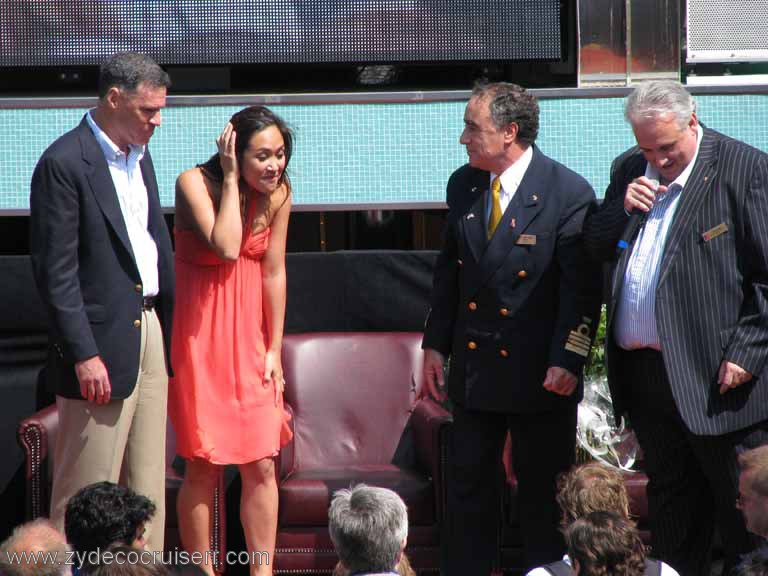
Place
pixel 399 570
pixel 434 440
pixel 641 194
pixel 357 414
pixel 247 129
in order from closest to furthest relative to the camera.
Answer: pixel 399 570
pixel 641 194
pixel 247 129
pixel 434 440
pixel 357 414

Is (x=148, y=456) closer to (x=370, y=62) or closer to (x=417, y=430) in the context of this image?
(x=417, y=430)

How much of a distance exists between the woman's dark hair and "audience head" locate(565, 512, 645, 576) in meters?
1.82

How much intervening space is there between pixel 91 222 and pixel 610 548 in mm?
1757

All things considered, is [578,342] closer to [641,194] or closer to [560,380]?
[560,380]

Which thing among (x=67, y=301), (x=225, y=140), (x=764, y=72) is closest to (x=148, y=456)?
(x=67, y=301)

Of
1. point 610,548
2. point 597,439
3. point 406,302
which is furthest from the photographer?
point 406,302

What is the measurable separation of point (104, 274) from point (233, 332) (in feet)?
1.94

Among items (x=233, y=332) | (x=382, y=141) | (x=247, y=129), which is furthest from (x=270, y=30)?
(x=233, y=332)

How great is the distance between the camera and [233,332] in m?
4.00

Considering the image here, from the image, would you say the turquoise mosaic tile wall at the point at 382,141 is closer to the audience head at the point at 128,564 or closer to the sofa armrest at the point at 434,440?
the sofa armrest at the point at 434,440

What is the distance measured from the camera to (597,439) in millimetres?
4555

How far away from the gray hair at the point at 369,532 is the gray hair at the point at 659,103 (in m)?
1.35

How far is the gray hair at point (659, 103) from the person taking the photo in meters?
3.36

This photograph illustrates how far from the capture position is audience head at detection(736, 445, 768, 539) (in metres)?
2.82
